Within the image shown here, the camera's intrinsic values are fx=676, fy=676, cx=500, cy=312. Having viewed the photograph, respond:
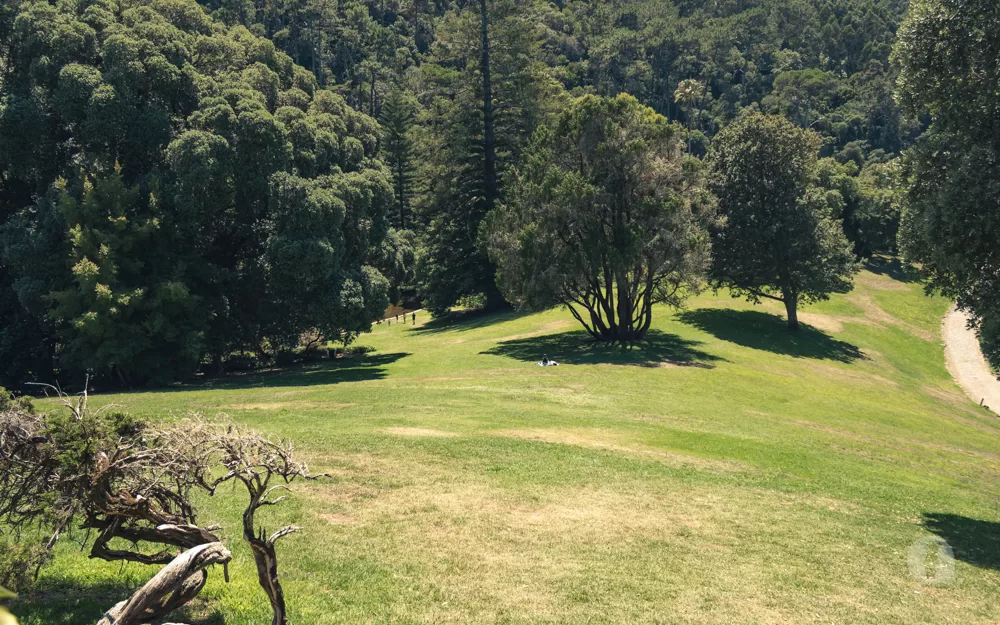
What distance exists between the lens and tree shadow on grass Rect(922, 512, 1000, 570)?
52.2ft

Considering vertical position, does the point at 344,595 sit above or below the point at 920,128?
below

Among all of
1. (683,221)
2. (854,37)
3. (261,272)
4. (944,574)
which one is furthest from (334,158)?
(854,37)

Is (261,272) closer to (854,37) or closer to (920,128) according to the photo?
(920,128)

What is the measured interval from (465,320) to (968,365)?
145 feet

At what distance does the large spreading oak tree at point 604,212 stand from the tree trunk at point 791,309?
16.5 metres

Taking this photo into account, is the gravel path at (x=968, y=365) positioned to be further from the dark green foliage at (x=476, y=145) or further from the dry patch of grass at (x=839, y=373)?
the dark green foliage at (x=476, y=145)

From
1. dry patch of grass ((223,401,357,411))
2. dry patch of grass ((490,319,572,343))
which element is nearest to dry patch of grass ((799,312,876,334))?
dry patch of grass ((490,319,572,343))

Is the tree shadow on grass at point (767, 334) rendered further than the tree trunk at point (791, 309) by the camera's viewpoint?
No

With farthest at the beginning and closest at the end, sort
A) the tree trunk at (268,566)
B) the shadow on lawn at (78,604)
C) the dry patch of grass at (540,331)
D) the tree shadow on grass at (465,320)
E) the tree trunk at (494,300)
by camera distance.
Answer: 1. the tree trunk at (494,300)
2. the tree shadow on grass at (465,320)
3. the dry patch of grass at (540,331)
4. the shadow on lawn at (78,604)
5. the tree trunk at (268,566)

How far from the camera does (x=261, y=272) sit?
129 ft

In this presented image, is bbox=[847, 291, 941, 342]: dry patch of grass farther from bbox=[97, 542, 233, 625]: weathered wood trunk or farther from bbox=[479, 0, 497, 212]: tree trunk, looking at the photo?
bbox=[97, 542, 233, 625]: weathered wood trunk

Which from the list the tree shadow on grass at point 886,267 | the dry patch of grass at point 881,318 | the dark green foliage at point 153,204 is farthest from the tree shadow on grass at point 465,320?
the tree shadow on grass at point 886,267

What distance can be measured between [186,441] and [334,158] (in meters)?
35.9

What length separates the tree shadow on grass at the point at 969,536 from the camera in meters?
15.9
